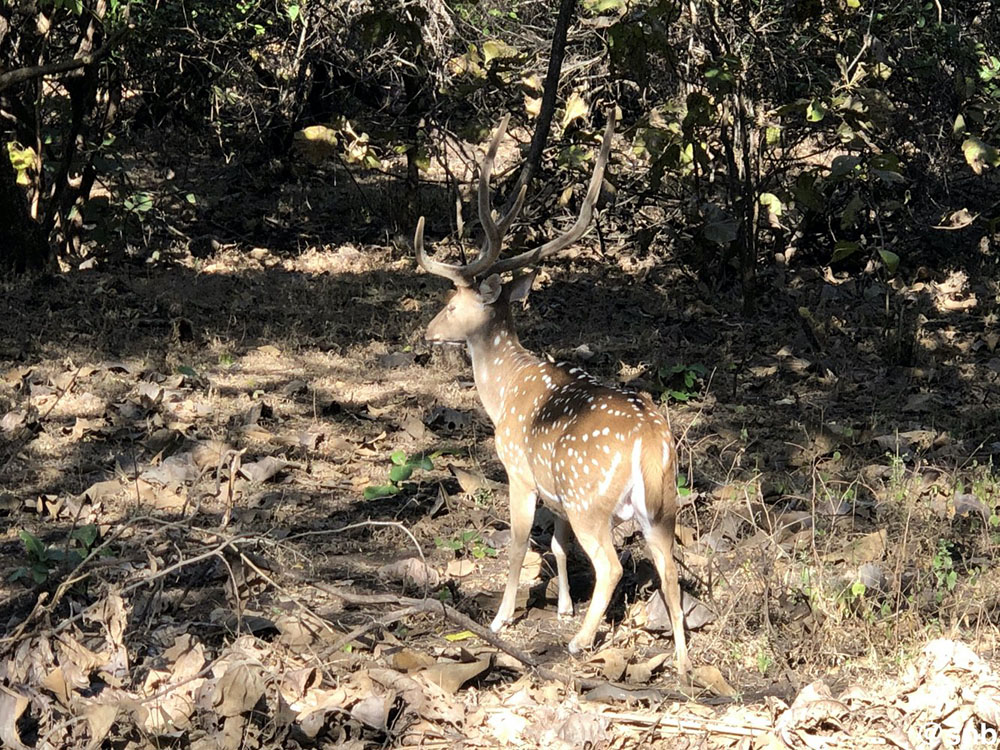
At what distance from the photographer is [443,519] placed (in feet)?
22.6

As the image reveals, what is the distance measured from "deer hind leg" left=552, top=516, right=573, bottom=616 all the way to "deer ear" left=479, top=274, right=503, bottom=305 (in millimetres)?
1280

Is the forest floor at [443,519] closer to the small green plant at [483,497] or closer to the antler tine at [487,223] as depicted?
the small green plant at [483,497]

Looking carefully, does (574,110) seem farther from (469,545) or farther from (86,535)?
(86,535)

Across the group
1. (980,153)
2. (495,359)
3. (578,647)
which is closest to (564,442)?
(578,647)

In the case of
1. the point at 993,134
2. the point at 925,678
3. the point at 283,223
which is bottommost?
the point at 283,223

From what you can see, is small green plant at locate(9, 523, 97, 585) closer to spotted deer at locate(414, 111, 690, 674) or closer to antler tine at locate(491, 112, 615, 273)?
spotted deer at locate(414, 111, 690, 674)

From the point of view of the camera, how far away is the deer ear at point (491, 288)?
663 cm

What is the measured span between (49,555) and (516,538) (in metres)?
2.07

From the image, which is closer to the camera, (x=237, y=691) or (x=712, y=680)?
(x=237, y=691)

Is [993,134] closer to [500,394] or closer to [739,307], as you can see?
[739,307]

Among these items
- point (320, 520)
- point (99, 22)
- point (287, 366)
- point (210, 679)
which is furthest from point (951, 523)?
point (99, 22)

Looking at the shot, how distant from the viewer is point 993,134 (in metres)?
10.4

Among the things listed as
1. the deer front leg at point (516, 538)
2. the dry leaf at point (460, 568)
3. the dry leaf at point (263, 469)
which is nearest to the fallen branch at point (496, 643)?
the deer front leg at point (516, 538)

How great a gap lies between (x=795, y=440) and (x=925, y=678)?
3658 mm
